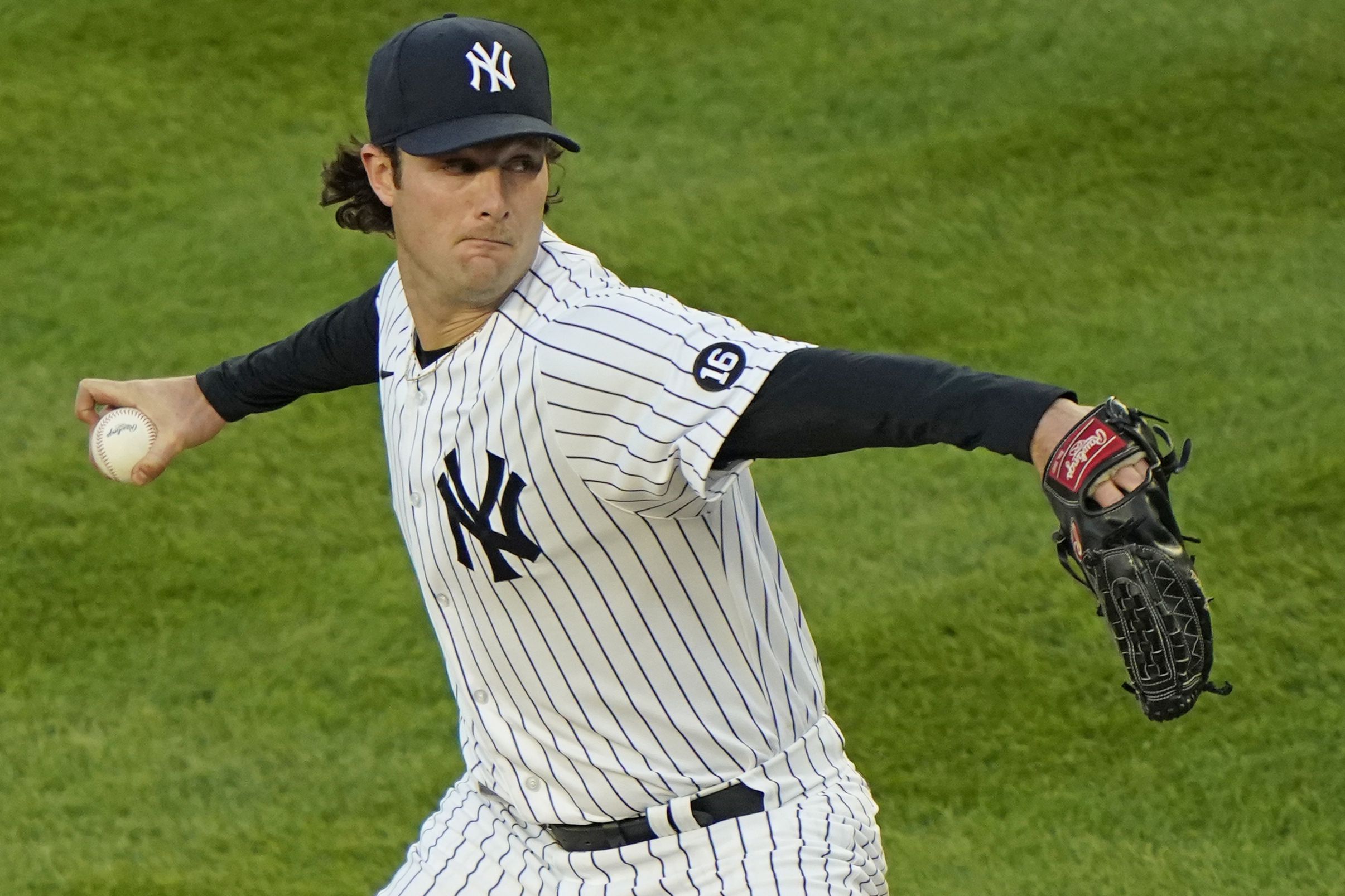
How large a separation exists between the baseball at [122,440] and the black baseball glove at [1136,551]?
2250 millimetres

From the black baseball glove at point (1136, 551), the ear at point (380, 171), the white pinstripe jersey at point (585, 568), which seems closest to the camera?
the black baseball glove at point (1136, 551)

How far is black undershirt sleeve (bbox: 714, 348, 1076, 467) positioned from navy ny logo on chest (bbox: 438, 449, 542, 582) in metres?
0.47

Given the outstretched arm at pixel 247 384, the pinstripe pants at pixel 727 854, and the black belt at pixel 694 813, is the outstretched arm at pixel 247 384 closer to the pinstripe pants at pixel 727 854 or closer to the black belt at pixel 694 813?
the pinstripe pants at pixel 727 854

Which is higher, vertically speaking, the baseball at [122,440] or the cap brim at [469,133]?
the cap brim at [469,133]

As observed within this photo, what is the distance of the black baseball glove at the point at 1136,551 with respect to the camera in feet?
7.20

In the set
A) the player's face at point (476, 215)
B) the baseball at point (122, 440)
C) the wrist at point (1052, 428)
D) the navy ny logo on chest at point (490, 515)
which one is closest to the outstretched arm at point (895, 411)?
the wrist at point (1052, 428)

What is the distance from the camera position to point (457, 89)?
3.00m

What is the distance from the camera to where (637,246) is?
7.65 meters

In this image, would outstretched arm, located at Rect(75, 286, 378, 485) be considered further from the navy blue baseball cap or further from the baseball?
the navy blue baseball cap

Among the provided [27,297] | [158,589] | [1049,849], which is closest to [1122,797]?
[1049,849]

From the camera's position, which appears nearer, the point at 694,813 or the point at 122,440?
the point at 694,813

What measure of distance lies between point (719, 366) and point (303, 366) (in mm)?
1687

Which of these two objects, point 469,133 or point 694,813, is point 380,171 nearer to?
point 469,133

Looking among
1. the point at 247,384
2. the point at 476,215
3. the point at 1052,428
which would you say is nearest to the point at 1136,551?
the point at 1052,428
